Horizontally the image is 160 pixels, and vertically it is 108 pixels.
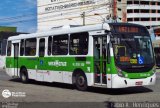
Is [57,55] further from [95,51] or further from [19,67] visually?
[19,67]

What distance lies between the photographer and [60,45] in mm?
19234

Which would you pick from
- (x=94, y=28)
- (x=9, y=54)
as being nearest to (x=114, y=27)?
(x=94, y=28)

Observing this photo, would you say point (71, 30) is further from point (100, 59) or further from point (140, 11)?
point (140, 11)

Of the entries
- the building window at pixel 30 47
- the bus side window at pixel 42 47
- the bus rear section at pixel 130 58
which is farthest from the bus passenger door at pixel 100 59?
the building window at pixel 30 47

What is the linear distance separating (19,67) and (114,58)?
8937 mm

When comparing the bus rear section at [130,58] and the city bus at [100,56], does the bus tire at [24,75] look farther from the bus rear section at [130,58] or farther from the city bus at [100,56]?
the bus rear section at [130,58]

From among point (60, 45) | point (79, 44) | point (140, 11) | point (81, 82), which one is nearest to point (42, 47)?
point (60, 45)

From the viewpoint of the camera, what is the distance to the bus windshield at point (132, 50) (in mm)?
16000

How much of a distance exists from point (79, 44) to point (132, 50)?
8.75 ft

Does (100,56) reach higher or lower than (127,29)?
lower

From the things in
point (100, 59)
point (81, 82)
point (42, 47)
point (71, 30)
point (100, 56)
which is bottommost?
point (81, 82)

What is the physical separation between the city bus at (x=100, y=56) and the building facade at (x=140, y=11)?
103 meters

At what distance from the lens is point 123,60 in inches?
629

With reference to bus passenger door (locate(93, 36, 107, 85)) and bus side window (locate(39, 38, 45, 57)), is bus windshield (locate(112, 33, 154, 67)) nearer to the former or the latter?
bus passenger door (locate(93, 36, 107, 85))
